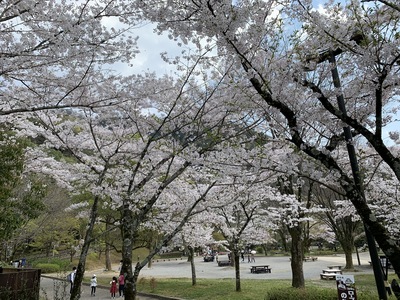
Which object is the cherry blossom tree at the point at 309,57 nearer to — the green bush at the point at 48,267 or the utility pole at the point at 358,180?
the utility pole at the point at 358,180

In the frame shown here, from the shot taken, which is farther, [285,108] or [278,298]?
[278,298]

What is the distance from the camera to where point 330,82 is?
16.4 ft

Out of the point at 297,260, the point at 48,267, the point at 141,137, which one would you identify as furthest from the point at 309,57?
the point at 48,267

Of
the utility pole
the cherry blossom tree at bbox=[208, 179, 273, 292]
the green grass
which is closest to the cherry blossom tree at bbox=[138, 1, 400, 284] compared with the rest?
the utility pole

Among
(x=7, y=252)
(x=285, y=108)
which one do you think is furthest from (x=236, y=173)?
(x=7, y=252)

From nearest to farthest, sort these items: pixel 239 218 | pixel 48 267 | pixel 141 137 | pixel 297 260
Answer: pixel 141 137, pixel 297 260, pixel 239 218, pixel 48 267

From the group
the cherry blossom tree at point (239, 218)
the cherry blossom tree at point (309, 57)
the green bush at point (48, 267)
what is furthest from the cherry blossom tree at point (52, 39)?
the green bush at point (48, 267)

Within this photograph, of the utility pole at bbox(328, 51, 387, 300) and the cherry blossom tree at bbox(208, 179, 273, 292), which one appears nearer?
the utility pole at bbox(328, 51, 387, 300)

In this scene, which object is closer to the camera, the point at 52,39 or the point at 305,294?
the point at 52,39

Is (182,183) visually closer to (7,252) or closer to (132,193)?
(132,193)

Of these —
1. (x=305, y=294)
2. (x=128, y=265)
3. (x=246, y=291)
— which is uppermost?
(x=128, y=265)

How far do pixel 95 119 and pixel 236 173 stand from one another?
4.04 meters

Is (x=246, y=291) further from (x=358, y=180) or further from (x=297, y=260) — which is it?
(x=358, y=180)

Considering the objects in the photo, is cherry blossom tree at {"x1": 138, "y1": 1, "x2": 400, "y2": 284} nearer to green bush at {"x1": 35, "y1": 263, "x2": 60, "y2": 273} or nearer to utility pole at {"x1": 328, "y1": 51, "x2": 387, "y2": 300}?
utility pole at {"x1": 328, "y1": 51, "x2": 387, "y2": 300}
